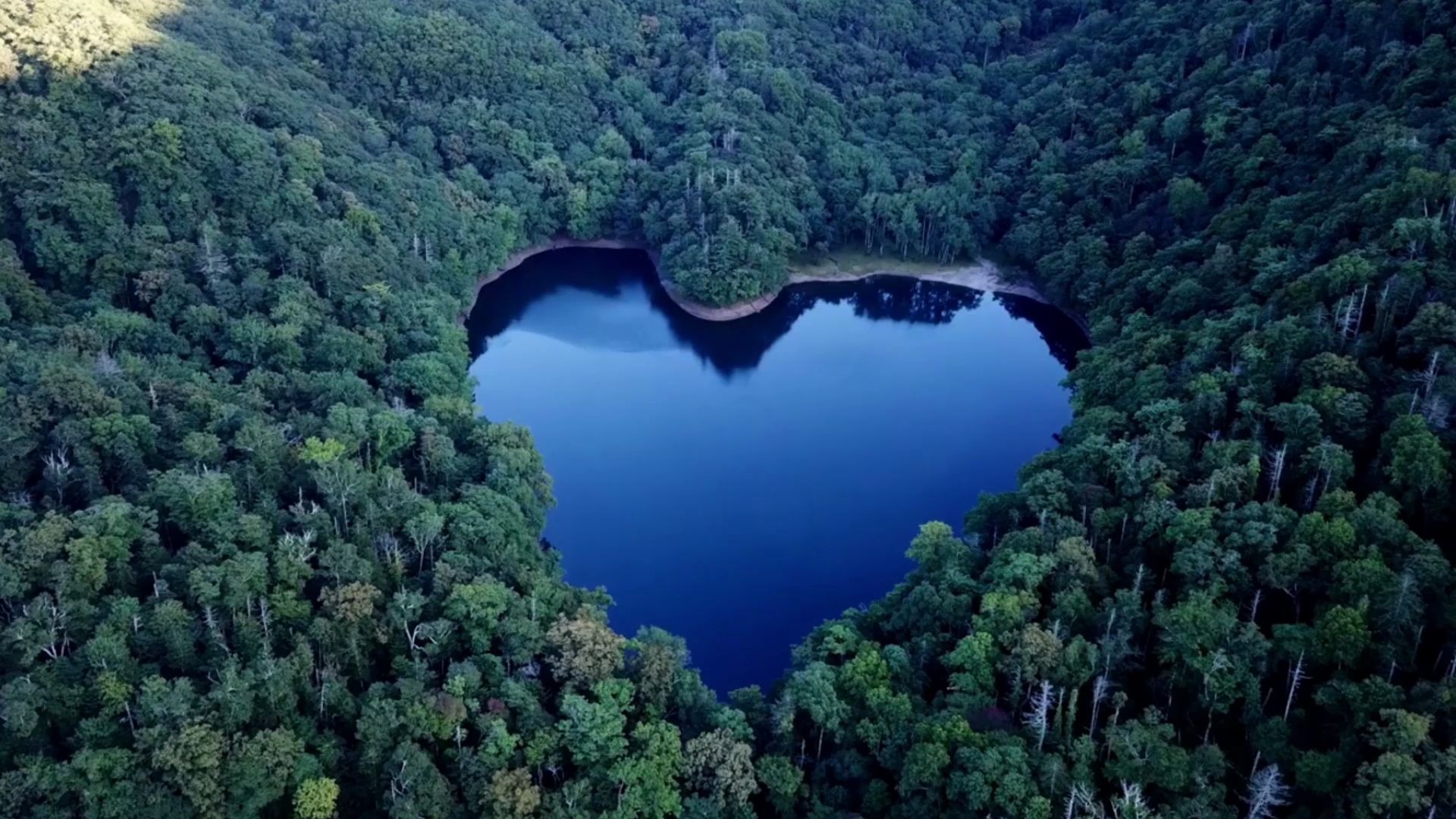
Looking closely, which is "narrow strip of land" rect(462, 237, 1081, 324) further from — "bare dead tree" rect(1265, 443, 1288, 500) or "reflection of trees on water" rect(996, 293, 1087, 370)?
"bare dead tree" rect(1265, 443, 1288, 500)

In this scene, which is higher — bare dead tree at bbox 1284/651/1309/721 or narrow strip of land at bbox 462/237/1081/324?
narrow strip of land at bbox 462/237/1081/324

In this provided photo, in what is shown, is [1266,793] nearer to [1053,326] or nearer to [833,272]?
[1053,326]

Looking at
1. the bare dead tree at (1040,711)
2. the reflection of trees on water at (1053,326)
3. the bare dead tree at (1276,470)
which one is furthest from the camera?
the reflection of trees on water at (1053,326)

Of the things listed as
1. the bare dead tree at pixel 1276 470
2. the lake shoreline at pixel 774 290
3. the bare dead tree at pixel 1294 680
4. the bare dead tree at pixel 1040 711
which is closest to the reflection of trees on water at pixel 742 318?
the lake shoreline at pixel 774 290

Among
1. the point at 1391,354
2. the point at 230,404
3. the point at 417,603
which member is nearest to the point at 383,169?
the point at 230,404

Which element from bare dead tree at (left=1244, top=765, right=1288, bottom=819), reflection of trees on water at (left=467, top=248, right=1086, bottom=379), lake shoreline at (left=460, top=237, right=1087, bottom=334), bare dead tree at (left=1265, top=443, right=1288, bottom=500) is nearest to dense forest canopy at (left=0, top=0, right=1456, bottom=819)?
bare dead tree at (left=1244, top=765, right=1288, bottom=819)

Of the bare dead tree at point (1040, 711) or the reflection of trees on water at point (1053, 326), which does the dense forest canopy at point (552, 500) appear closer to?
the bare dead tree at point (1040, 711)
